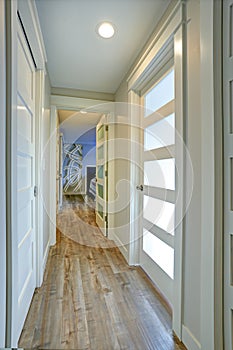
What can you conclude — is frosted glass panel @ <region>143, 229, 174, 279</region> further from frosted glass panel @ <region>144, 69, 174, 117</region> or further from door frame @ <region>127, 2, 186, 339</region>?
frosted glass panel @ <region>144, 69, 174, 117</region>

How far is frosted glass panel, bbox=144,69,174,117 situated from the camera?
1.65 meters

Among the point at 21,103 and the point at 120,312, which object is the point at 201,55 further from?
the point at 120,312

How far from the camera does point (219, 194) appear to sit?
3.16ft

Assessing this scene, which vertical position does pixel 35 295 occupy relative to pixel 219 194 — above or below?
below

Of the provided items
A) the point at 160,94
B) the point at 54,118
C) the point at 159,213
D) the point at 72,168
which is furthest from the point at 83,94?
the point at 72,168

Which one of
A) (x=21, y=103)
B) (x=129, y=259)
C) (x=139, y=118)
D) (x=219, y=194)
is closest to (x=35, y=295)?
(x=129, y=259)

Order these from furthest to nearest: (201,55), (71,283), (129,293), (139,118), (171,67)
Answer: (139,118)
(71,283)
(129,293)
(171,67)
(201,55)

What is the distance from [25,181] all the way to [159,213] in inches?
46.7

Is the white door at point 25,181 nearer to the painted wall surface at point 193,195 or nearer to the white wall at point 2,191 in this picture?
the white wall at point 2,191

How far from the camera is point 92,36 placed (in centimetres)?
178

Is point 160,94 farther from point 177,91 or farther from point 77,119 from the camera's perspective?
point 77,119

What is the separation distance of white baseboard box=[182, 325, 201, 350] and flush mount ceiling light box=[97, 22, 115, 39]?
2.28 meters

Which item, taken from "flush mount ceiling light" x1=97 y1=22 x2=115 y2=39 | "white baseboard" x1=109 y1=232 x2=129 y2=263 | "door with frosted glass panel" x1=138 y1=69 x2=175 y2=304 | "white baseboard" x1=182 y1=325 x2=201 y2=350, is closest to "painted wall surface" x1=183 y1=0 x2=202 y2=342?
"white baseboard" x1=182 y1=325 x2=201 y2=350

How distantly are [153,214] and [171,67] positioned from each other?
1324mm
